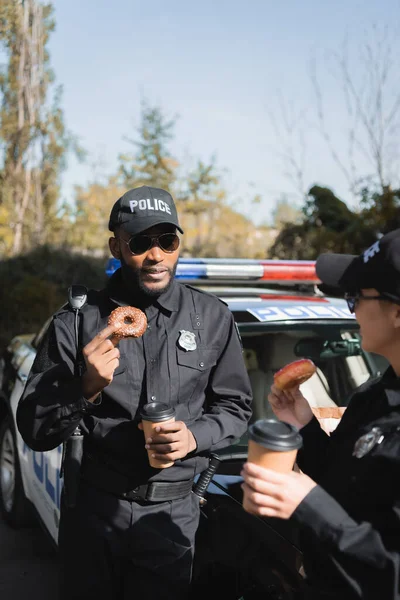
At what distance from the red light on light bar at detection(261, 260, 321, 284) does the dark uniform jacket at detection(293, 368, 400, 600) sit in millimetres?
2090

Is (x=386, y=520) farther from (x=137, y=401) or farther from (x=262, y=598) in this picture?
(x=137, y=401)

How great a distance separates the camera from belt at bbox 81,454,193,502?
1.86 m

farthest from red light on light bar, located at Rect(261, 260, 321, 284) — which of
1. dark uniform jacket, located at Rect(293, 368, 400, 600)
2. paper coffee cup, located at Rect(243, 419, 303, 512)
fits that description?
paper coffee cup, located at Rect(243, 419, 303, 512)

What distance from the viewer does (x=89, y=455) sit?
1958mm

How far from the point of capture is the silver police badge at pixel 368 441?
1.21 m

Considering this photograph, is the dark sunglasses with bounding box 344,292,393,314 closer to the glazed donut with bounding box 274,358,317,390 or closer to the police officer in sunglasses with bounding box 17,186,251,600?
the glazed donut with bounding box 274,358,317,390

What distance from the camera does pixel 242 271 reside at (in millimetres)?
3330

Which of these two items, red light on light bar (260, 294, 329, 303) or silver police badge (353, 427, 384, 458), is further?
red light on light bar (260, 294, 329, 303)

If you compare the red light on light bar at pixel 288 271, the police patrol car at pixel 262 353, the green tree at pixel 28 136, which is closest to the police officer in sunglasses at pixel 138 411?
the police patrol car at pixel 262 353

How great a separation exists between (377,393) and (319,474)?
0.85 ft

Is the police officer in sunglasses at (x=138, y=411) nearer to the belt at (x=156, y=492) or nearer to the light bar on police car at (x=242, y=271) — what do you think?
the belt at (x=156, y=492)

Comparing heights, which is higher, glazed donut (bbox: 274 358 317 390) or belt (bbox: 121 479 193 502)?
glazed donut (bbox: 274 358 317 390)

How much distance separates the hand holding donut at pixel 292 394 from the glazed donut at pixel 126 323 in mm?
455

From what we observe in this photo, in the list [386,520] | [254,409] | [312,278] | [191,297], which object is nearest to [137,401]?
[191,297]
